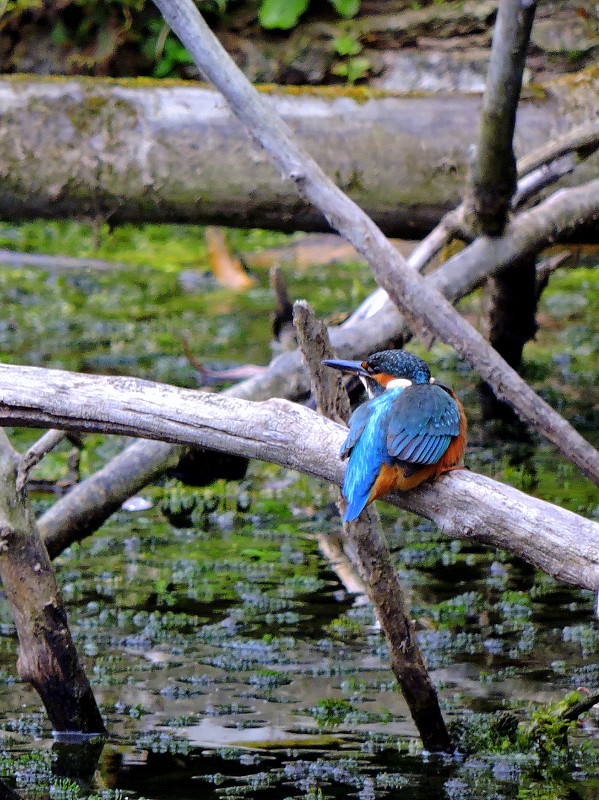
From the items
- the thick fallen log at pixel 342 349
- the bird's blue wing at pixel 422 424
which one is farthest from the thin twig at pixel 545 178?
the bird's blue wing at pixel 422 424

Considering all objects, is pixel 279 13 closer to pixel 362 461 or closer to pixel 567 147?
pixel 567 147

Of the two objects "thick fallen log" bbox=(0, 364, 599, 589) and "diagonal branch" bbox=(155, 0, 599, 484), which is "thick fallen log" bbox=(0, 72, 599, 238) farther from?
"thick fallen log" bbox=(0, 364, 599, 589)

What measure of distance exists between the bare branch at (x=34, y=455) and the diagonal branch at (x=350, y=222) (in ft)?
4.11

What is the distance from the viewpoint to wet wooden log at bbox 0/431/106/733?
10.7 feet

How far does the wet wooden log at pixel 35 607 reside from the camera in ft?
10.7

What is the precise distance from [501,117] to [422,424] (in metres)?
1.78

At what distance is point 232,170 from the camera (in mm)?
5219

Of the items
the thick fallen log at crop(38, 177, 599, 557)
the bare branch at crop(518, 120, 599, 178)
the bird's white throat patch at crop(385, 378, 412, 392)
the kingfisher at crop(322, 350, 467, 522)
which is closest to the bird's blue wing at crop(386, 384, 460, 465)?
the kingfisher at crop(322, 350, 467, 522)

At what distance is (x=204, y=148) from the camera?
521 centimetres

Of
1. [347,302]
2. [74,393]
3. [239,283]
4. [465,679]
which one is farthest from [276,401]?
[239,283]

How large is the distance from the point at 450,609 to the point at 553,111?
229 centimetres

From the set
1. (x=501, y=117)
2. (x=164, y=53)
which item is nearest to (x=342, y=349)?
(x=501, y=117)

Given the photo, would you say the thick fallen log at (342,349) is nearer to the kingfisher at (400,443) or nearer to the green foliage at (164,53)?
the kingfisher at (400,443)

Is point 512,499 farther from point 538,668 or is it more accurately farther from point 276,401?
point 538,668
